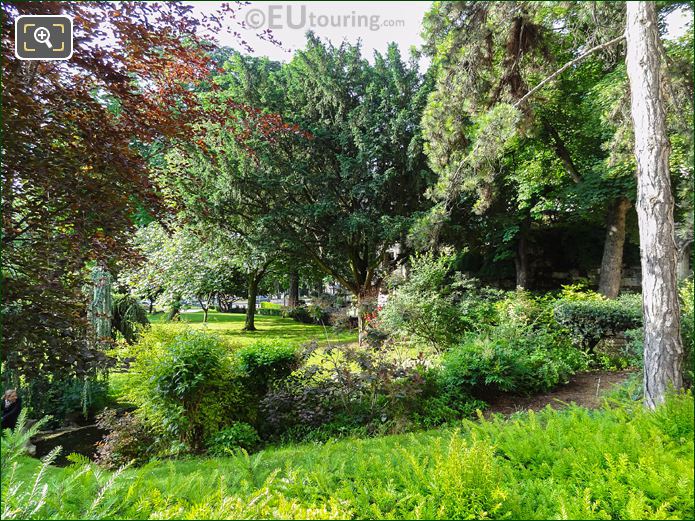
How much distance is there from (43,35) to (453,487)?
278cm

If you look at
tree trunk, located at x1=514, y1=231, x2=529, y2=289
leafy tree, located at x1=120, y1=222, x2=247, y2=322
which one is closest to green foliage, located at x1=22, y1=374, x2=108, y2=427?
leafy tree, located at x1=120, y1=222, x2=247, y2=322

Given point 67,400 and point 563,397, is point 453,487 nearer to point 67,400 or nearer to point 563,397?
point 563,397

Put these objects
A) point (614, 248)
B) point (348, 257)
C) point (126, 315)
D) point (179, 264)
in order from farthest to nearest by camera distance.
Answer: point (179, 264)
point (348, 257)
point (614, 248)
point (126, 315)

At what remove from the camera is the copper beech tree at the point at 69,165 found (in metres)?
2.12

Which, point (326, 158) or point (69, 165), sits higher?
point (326, 158)

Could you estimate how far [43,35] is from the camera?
1779 mm

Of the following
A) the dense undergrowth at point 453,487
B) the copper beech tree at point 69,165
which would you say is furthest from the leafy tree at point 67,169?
the dense undergrowth at point 453,487

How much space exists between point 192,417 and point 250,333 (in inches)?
335

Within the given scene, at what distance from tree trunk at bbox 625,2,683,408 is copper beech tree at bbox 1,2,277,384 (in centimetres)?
268

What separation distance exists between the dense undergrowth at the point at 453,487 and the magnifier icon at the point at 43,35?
1.81 m

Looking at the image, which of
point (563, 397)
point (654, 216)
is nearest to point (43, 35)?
point (654, 216)

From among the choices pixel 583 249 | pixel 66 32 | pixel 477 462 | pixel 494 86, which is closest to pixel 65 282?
pixel 66 32

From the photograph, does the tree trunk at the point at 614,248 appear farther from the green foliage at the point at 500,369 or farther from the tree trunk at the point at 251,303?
the tree trunk at the point at 251,303

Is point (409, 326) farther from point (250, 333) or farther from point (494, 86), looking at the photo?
point (250, 333)
